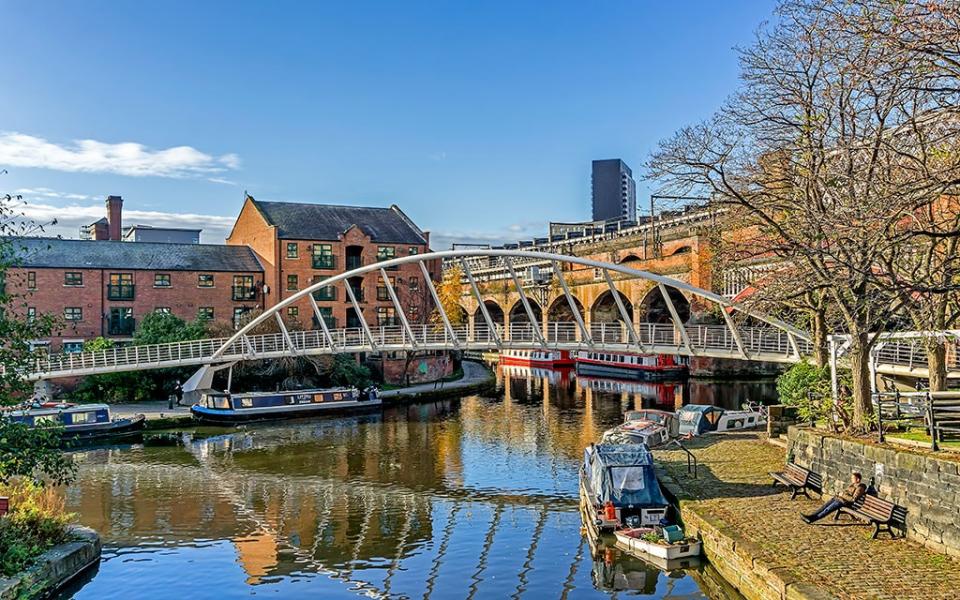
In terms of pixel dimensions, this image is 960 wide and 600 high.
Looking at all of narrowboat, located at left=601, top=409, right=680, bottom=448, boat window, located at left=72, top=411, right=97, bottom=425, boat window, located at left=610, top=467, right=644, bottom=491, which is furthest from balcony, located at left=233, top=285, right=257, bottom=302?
boat window, located at left=610, top=467, right=644, bottom=491

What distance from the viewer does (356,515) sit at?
21.6m

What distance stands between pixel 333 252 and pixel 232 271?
6.90 m

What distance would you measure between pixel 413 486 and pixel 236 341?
814 inches

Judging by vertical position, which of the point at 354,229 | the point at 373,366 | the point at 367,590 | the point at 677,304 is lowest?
the point at 367,590

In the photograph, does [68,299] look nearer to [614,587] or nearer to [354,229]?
[354,229]

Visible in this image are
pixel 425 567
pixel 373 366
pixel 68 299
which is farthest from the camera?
pixel 373 366

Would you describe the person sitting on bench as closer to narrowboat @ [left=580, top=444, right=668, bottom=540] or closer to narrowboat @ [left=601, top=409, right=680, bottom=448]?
narrowboat @ [left=580, top=444, right=668, bottom=540]

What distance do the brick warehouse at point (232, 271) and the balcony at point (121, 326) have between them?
0.06 m

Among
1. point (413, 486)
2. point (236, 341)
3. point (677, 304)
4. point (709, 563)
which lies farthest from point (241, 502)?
point (677, 304)

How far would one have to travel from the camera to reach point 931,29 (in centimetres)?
1042

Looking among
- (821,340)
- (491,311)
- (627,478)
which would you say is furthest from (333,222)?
(627,478)

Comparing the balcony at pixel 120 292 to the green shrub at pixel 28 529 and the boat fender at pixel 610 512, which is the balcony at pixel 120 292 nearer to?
the green shrub at pixel 28 529

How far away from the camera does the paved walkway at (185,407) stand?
125ft

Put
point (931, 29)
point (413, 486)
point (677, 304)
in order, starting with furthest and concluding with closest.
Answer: point (677, 304) < point (413, 486) < point (931, 29)
